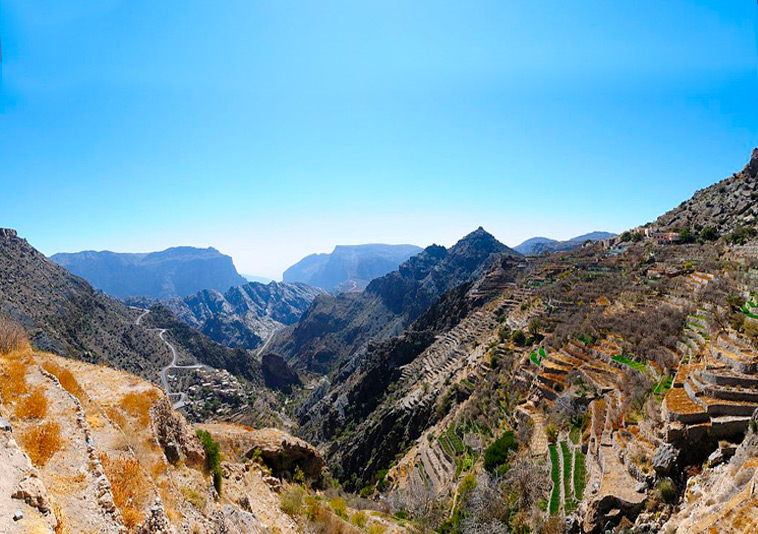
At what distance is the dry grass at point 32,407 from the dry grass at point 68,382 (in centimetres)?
186

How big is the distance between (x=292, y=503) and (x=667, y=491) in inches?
535

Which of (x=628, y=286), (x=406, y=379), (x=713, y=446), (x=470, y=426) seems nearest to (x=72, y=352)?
(x=406, y=379)

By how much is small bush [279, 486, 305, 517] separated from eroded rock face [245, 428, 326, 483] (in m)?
2.69

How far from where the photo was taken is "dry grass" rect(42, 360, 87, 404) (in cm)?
996

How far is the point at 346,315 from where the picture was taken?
190375 mm

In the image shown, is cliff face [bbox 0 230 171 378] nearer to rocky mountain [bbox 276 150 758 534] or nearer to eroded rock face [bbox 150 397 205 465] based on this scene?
rocky mountain [bbox 276 150 758 534]

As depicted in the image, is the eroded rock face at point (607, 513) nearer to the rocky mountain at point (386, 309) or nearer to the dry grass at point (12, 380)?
the dry grass at point (12, 380)

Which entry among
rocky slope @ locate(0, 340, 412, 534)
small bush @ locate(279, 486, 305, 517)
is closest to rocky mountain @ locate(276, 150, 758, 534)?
small bush @ locate(279, 486, 305, 517)

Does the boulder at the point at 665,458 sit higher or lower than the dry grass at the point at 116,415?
lower

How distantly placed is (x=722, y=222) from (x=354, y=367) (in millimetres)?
81682

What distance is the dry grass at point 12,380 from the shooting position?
7.93 metres

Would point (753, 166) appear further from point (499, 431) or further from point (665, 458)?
point (665, 458)

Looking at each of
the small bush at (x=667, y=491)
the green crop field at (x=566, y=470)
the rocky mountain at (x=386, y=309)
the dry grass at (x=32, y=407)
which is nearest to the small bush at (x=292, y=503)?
the dry grass at (x=32, y=407)

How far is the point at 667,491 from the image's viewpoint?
1203 cm
